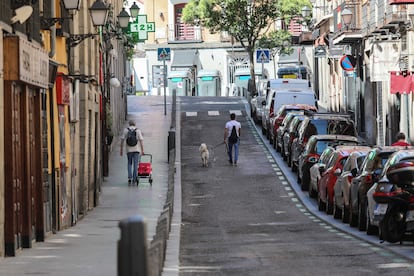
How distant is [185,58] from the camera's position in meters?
101

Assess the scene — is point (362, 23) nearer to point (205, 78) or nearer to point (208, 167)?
point (208, 167)

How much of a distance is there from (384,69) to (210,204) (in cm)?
1645

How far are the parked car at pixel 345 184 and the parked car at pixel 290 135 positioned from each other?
13.7 m

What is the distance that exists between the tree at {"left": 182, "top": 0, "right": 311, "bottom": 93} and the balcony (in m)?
18.8

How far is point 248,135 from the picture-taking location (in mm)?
53469

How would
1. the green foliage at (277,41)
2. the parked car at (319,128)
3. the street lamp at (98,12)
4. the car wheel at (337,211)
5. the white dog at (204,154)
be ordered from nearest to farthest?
the car wheel at (337,211) → the street lamp at (98,12) → the parked car at (319,128) → the white dog at (204,154) → the green foliage at (277,41)

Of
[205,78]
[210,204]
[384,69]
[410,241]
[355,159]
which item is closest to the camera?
[410,241]

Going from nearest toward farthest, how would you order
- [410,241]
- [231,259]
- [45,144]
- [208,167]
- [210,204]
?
[231,259] → [410,241] → [45,144] → [210,204] → [208,167]

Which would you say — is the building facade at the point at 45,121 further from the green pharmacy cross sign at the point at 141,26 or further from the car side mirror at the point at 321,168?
the green pharmacy cross sign at the point at 141,26

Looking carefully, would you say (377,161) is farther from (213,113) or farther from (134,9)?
(213,113)

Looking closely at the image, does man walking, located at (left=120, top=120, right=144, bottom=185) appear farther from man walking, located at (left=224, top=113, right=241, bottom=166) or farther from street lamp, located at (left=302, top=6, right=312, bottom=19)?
street lamp, located at (left=302, top=6, right=312, bottom=19)

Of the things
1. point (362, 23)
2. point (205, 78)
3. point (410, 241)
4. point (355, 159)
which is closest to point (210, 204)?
point (355, 159)

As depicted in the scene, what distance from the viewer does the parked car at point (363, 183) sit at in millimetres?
22922

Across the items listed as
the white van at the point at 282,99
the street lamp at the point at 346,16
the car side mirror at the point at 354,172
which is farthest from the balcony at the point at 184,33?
the car side mirror at the point at 354,172
